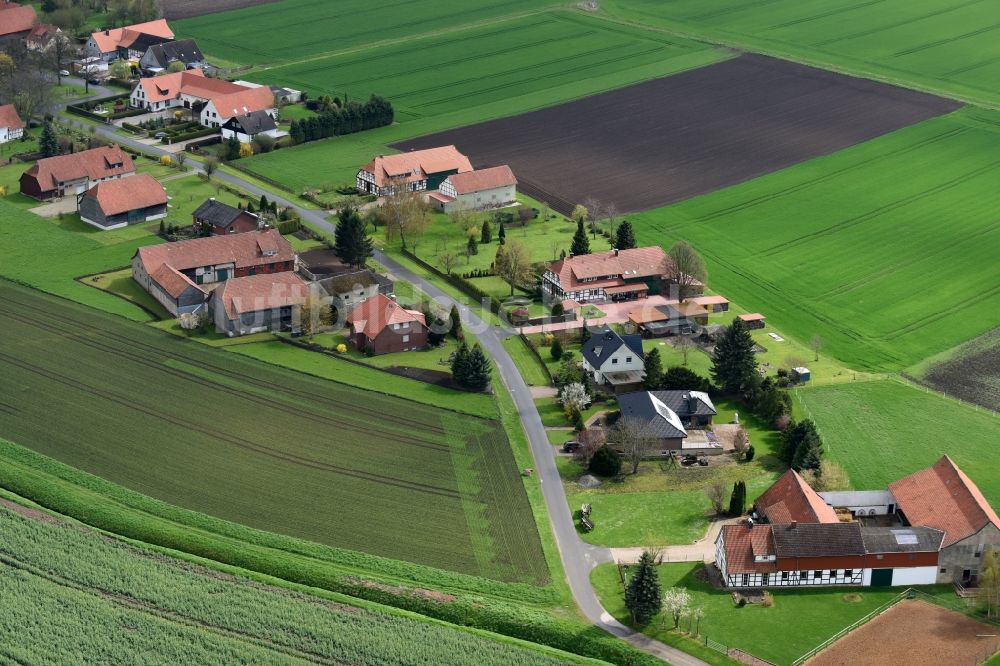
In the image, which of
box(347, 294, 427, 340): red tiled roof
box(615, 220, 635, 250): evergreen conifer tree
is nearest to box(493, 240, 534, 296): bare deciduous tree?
box(615, 220, 635, 250): evergreen conifer tree

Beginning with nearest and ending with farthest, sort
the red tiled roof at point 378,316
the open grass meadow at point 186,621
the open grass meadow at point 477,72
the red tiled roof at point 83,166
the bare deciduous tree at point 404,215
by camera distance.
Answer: the open grass meadow at point 186,621 < the red tiled roof at point 378,316 < the bare deciduous tree at point 404,215 < the red tiled roof at point 83,166 < the open grass meadow at point 477,72

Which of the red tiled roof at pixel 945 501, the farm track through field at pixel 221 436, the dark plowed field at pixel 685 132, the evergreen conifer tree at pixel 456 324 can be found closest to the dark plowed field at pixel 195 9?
the dark plowed field at pixel 685 132

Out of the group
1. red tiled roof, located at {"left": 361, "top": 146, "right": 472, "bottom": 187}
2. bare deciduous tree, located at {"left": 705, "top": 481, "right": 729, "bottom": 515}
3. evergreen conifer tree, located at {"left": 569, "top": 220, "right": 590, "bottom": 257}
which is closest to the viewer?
bare deciduous tree, located at {"left": 705, "top": 481, "right": 729, "bottom": 515}

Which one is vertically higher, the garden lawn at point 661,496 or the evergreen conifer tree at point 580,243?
the evergreen conifer tree at point 580,243

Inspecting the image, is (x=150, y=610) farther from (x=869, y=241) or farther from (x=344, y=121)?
(x=344, y=121)

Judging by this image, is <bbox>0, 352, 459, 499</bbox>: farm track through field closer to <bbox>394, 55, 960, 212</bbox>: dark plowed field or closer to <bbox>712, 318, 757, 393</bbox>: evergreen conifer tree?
<bbox>712, 318, 757, 393</bbox>: evergreen conifer tree

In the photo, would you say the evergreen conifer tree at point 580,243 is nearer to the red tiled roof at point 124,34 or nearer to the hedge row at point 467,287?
the hedge row at point 467,287

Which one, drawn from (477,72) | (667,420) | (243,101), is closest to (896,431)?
(667,420)
